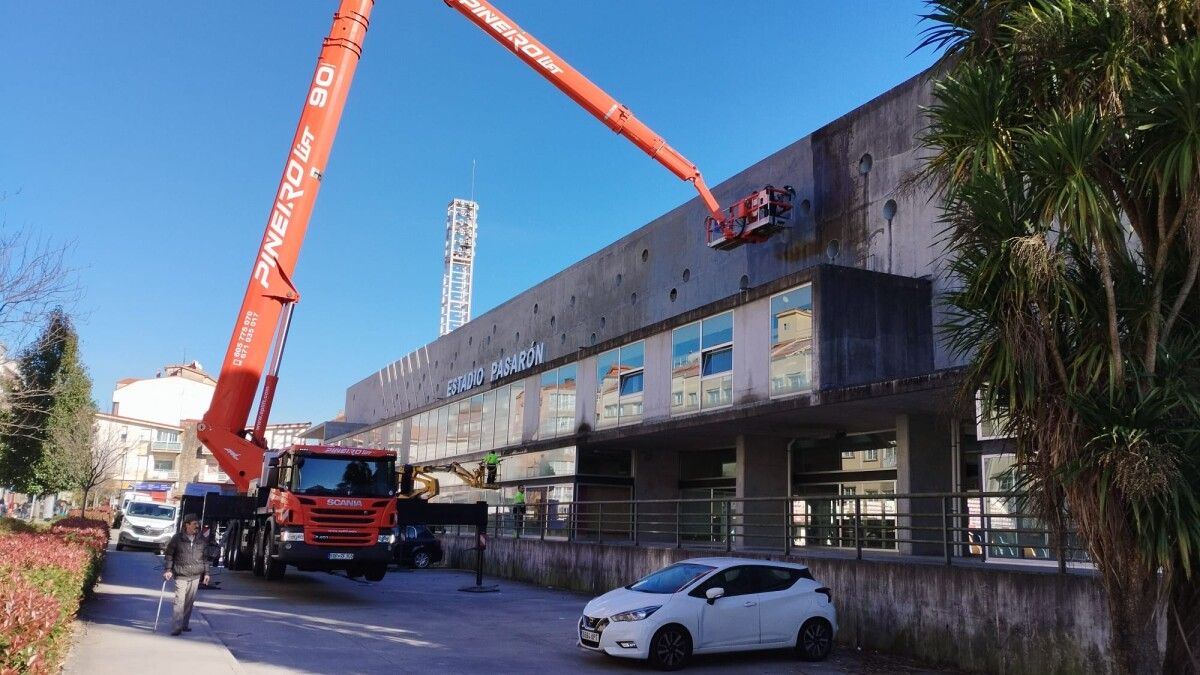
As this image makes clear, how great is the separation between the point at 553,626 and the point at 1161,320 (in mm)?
11460

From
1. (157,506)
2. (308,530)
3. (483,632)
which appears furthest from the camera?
(157,506)

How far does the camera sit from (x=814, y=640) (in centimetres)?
1340

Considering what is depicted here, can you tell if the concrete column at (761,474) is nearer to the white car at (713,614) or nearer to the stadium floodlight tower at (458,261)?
the white car at (713,614)

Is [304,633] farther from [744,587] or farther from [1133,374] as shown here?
[1133,374]

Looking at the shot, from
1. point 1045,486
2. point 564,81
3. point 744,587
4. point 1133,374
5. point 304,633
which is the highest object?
point 564,81

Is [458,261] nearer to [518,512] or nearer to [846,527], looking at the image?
[518,512]

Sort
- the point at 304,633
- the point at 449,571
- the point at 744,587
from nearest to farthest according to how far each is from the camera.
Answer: the point at 744,587
the point at 304,633
the point at 449,571

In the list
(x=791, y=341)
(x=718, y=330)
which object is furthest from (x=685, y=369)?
(x=791, y=341)

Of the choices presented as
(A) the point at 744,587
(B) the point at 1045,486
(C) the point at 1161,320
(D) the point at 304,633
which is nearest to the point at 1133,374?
(C) the point at 1161,320

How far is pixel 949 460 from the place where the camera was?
760 inches

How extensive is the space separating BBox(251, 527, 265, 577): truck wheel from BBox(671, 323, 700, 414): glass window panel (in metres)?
10.1

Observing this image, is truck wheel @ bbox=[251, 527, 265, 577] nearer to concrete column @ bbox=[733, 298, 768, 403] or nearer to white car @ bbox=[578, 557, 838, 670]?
white car @ bbox=[578, 557, 838, 670]

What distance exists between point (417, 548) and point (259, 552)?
9.20m

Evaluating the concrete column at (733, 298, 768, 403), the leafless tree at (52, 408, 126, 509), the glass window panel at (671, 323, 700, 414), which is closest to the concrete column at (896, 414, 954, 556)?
the concrete column at (733, 298, 768, 403)
